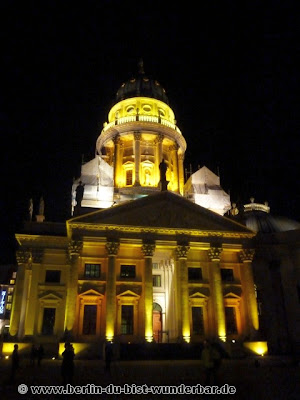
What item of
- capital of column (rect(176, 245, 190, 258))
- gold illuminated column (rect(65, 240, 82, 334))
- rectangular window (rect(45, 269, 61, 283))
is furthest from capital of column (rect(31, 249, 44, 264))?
capital of column (rect(176, 245, 190, 258))

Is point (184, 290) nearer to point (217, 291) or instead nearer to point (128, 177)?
point (217, 291)

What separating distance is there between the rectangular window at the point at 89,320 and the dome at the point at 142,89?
37.7 m

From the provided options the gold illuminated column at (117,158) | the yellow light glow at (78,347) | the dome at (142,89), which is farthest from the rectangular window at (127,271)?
the dome at (142,89)

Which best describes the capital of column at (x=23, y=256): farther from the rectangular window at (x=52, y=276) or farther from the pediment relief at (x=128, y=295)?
the pediment relief at (x=128, y=295)

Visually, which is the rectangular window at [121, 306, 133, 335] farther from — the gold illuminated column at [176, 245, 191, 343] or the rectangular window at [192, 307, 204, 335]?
the rectangular window at [192, 307, 204, 335]

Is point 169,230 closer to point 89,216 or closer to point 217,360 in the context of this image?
point 89,216

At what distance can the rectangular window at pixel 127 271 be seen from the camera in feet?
121

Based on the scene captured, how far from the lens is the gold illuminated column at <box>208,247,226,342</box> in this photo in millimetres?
33469

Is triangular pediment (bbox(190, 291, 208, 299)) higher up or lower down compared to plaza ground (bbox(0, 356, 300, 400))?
higher up

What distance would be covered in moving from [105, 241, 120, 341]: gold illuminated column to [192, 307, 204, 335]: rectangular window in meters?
8.15

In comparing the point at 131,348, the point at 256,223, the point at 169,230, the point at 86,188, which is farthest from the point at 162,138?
the point at 131,348

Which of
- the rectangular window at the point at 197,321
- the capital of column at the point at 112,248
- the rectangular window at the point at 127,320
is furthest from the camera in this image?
the rectangular window at the point at 197,321

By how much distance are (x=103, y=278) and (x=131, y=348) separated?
27.5 feet

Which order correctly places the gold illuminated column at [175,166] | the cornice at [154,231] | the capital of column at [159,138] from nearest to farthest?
the cornice at [154,231], the gold illuminated column at [175,166], the capital of column at [159,138]
